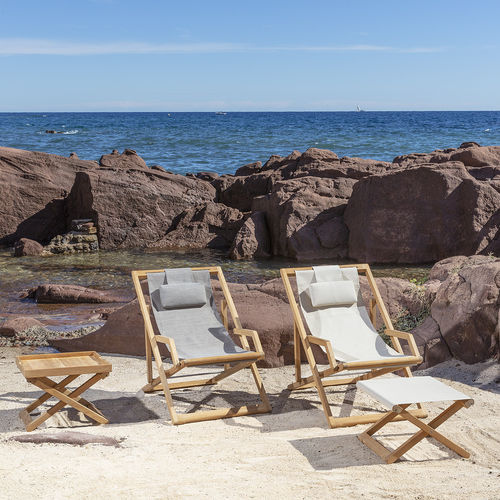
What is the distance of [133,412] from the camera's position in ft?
15.1

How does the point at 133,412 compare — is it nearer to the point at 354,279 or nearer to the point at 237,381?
the point at 237,381

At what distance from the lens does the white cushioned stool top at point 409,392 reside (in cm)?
357

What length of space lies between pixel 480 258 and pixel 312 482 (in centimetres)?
368

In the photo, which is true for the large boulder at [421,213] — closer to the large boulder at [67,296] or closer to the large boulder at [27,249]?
the large boulder at [67,296]

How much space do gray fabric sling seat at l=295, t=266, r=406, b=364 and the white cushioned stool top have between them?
88cm

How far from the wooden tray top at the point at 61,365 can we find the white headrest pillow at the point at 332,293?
62.8 inches

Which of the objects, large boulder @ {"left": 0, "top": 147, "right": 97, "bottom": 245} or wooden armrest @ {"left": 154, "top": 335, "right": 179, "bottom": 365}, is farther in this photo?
large boulder @ {"left": 0, "top": 147, "right": 97, "bottom": 245}

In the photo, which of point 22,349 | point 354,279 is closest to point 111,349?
point 22,349

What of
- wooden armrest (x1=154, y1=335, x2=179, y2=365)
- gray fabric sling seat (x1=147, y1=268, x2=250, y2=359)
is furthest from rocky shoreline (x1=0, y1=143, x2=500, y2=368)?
wooden armrest (x1=154, y1=335, x2=179, y2=365)

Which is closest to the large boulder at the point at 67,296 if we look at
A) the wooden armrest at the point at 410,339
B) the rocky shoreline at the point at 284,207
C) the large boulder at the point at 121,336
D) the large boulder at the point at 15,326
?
the large boulder at the point at 15,326

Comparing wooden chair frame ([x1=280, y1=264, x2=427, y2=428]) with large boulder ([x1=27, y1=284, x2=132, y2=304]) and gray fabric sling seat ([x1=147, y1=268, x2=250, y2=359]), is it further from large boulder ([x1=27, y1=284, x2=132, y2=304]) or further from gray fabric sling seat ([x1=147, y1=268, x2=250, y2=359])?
large boulder ([x1=27, y1=284, x2=132, y2=304])

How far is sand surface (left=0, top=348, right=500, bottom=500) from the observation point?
3307 millimetres

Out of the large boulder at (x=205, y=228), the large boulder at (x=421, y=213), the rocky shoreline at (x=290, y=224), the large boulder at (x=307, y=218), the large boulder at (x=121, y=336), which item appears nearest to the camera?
the rocky shoreline at (x=290, y=224)

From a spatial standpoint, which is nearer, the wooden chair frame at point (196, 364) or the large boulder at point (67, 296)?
the wooden chair frame at point (196, 364)
